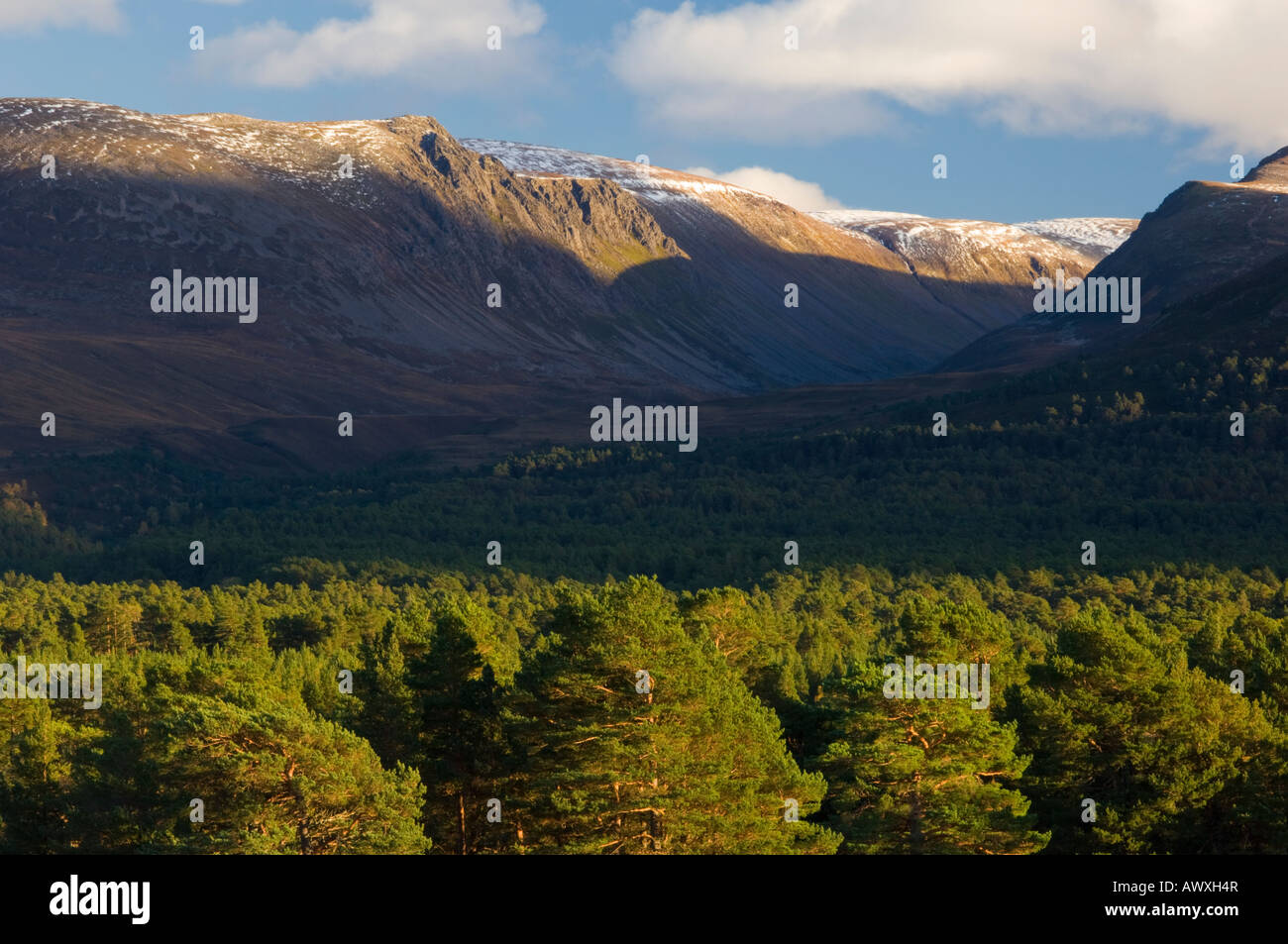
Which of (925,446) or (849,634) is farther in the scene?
(925,446)

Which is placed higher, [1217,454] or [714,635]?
[1217,454]

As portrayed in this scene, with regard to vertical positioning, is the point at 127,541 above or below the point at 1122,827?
above

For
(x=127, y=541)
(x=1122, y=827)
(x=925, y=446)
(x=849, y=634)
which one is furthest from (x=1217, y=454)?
(x=1122, y=827)

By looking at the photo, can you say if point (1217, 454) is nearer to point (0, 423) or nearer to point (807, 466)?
point (807, 466)

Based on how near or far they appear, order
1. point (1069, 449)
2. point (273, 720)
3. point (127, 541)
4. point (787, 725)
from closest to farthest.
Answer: point (273, 720) < point (787, 725) < point (127, 541) < point (1069, 449)
